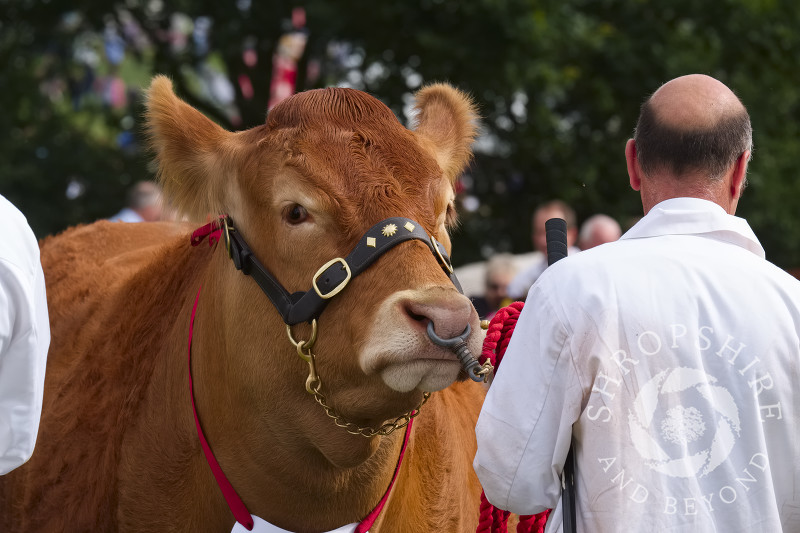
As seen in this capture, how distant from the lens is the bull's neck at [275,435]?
276 cm

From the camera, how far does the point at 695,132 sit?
2258mm

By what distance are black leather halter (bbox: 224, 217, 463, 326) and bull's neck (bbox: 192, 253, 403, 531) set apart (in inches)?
2.4

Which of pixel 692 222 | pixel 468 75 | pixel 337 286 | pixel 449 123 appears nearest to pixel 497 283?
pixel 468 75

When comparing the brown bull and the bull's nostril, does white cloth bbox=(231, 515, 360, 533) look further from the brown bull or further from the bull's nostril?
the bull's nostril

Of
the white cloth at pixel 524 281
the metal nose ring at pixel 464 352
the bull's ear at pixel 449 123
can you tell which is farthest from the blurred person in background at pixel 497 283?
the metal nose ring at pixel 464 352

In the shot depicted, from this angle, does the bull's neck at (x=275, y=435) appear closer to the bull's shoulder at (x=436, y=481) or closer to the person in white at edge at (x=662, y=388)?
the bull's shoulder at (x=436, y=481)

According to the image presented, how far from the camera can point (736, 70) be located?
11609mm

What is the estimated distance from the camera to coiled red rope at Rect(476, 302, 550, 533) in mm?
2570

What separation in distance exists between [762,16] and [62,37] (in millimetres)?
8250

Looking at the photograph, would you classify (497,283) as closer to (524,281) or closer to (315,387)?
(524,281)

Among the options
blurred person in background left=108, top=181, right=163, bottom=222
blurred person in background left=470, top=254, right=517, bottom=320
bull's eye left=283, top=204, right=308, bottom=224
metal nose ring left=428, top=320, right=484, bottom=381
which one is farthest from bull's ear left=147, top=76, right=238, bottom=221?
blurred person in background left=470, top=254, right=517, bottom=320

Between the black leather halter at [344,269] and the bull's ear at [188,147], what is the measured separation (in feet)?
1.47

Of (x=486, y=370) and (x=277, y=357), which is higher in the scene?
(x=486, y=370)

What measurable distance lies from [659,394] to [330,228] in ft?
3.33
